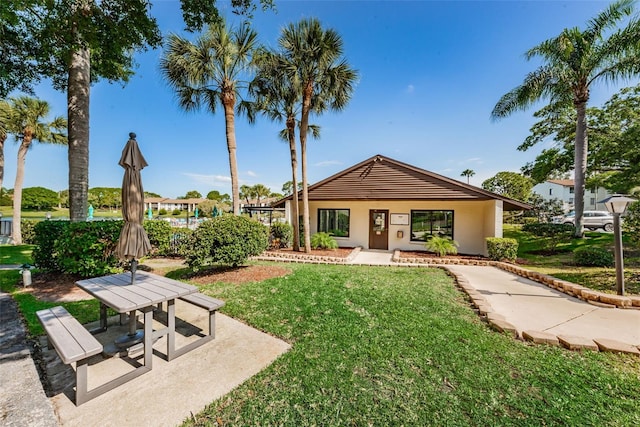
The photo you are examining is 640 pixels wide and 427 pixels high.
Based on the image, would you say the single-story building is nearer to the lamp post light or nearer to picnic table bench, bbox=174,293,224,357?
the lamp post light

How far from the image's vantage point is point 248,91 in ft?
34.9

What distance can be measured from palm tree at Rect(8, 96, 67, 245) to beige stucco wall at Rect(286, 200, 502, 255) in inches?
598

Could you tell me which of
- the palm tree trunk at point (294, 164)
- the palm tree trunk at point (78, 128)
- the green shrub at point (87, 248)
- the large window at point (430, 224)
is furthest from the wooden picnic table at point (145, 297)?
the large window at point (430, 224)

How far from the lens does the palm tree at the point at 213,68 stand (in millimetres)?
9055

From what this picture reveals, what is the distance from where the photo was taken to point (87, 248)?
593 centimetres

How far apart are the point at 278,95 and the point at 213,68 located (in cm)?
264

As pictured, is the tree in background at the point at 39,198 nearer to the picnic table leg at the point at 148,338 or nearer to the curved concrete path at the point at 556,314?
the picnic table leg at the point at 148,338

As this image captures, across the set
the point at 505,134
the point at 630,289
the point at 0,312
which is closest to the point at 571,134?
the point at 505,134

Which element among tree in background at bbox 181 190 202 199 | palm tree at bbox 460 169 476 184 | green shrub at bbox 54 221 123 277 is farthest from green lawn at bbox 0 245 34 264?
tree in background at bbox 181 190 202 199

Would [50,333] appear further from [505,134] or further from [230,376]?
[505,134]

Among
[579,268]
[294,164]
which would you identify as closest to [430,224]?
[579,268]

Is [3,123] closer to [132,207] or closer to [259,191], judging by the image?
[132,207]

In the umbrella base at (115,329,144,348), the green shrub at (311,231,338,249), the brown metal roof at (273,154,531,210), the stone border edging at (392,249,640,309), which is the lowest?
the stone border edging at (392,249,640,309)

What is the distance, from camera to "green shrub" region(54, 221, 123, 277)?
19.3 feet
